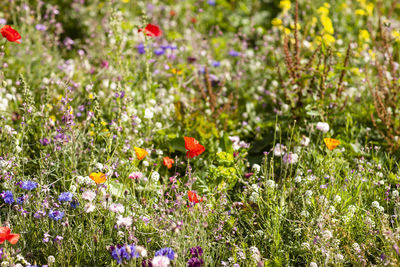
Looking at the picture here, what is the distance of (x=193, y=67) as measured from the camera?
426 cm

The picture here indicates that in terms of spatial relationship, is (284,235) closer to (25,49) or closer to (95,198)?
(95,198)

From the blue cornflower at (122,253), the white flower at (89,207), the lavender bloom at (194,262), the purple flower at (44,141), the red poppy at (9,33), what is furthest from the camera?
the purple flower at (44,141)

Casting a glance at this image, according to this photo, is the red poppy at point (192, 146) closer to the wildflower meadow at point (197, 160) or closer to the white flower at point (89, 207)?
the wildflower meadow at point (197, 160)

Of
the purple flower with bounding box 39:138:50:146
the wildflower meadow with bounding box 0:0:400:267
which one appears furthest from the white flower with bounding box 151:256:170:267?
the purple flower with bounding box 39:138:50:146

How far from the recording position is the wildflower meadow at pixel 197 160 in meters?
2.25

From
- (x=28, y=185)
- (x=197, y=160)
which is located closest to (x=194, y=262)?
(x=28, y=185)

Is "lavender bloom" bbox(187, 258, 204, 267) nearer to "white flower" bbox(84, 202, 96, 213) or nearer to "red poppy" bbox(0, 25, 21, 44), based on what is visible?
"white flower" bbox(84, 202, 96, 213)

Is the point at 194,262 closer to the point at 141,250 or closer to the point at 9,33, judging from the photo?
the point at 141,250

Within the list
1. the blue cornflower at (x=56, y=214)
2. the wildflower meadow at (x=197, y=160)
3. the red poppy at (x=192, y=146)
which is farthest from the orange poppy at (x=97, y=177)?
the red poppy at (x=192, y=146)

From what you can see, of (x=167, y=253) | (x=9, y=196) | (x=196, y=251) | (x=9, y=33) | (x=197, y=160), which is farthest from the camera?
(x=197, y=160)

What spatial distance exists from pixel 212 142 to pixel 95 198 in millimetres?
1192

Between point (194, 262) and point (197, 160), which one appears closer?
point (194, 262)

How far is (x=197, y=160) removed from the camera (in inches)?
126

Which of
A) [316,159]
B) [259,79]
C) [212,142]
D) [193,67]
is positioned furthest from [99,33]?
[316,159]
